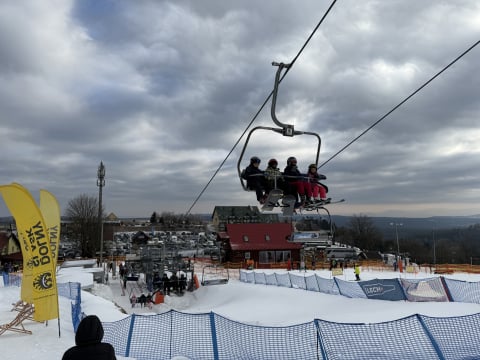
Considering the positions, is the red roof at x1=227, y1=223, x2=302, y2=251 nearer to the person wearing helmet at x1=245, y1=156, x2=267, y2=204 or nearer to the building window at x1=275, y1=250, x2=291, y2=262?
the building window at x1=275, y1=250, x2=291, y2=262

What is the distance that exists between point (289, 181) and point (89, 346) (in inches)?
279

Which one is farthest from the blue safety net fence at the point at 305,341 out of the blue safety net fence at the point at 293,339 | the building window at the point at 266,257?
the building window at the point at 266,257

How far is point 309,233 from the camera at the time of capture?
36.4 ft

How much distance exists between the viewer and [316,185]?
1000cm

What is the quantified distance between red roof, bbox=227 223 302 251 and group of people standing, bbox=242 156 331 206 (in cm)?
3391

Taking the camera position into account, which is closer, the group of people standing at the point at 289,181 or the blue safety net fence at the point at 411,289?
the group of people standing at the point at 289,181

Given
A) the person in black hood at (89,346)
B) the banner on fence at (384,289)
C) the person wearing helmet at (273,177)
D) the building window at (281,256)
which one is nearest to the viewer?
the person in black hood at (89,346)

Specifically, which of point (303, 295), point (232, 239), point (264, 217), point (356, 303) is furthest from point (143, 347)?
point (264, 217)

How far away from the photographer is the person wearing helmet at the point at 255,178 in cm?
934

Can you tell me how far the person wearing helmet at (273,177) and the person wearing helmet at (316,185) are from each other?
803 mm

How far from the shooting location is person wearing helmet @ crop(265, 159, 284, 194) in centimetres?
930

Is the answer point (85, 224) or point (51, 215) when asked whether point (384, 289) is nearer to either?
point (51, 215)

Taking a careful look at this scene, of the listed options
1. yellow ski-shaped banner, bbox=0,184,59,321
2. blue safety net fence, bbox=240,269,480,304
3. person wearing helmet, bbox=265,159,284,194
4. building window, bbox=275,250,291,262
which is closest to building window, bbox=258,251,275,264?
building window, bbox=275,250,291,262

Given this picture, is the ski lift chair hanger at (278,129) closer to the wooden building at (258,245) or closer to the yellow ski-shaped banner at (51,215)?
the yellow ski-shaped banner at (51,215)
